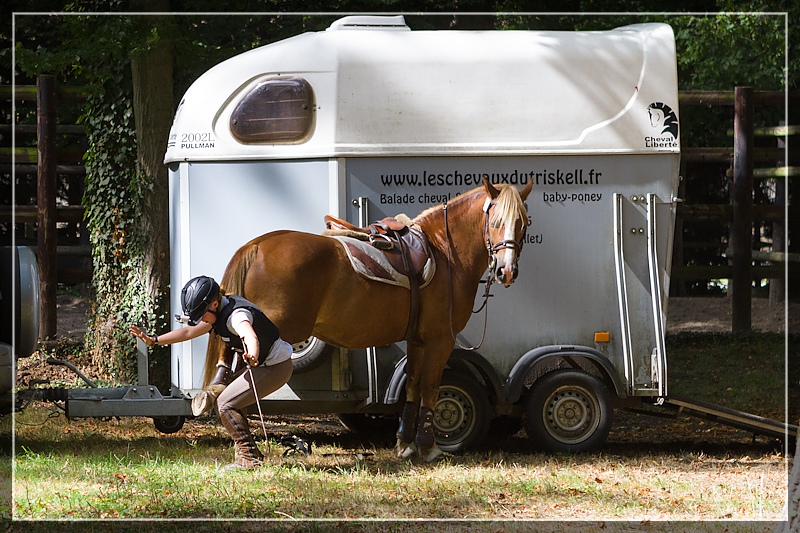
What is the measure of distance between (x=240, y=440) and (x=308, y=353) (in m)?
0.90

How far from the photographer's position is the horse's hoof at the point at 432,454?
6.41 metres

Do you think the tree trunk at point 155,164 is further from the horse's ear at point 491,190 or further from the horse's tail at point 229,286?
the horse's ear at point 491,190

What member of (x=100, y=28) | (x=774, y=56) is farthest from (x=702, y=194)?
(x=100, y=28)

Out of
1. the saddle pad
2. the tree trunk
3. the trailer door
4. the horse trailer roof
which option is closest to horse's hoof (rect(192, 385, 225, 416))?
the saddle pad

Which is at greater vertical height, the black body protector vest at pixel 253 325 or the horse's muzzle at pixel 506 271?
the horse's muzzle at pixel 506 271

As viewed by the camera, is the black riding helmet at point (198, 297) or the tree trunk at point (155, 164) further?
the tree trunk at point (155, 164)

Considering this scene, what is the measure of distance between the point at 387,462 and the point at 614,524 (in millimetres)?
1749

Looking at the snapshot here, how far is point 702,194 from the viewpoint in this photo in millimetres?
11820

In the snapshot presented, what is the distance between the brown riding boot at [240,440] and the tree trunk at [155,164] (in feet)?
8.56

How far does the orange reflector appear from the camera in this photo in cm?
675

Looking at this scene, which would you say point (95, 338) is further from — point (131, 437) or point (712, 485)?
point (712, 485)

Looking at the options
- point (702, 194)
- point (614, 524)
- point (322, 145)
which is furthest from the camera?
point (702, 194)

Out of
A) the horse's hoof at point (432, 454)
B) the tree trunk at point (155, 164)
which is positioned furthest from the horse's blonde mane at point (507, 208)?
the tree trunk at point (155, 164)

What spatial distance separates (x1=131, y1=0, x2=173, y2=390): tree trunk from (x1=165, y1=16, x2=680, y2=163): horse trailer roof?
1.68 m
